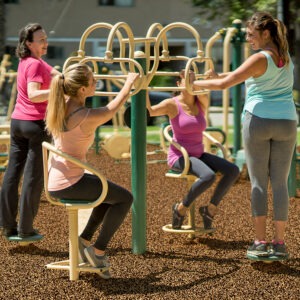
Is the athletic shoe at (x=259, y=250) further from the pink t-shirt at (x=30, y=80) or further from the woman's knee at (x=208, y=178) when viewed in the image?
the pink t-shirt at (x=30, y=80)

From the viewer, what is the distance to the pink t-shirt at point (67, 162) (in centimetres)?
454

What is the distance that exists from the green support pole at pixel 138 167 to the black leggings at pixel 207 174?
1.49 ft

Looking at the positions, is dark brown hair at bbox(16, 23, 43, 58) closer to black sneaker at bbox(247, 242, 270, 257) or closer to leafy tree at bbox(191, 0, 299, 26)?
black sneaker at bbox(247, 242, 270, 257)

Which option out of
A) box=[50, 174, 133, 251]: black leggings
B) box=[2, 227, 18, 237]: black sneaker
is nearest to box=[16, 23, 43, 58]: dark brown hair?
box=[2, 227, 18, 237]: black sneaker

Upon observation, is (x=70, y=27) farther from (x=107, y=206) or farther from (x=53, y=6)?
(x=107, y=206)

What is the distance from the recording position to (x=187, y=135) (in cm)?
590

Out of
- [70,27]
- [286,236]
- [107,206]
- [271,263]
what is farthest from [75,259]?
[70,27]

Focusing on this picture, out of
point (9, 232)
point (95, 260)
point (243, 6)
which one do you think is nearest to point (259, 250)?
point (95, 260)

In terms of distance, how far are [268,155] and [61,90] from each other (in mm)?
1342

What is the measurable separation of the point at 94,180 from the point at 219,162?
59.4 inches

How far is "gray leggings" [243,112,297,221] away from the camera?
492 cm

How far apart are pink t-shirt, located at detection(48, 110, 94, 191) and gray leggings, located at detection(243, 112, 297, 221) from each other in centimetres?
100

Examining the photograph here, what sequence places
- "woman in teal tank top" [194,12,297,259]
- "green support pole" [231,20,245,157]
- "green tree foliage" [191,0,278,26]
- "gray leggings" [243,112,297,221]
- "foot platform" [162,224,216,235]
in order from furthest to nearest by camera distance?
"green tree foliage" [191,0,278,26]
"green support pole" [231,20,245,157]
"foot platform" [162,224,216,235]
"gray leggings" [243,112,297,221]
"woman in teal tank top" [194,12,297,259]

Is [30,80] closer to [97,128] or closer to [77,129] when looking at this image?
[77,129]
